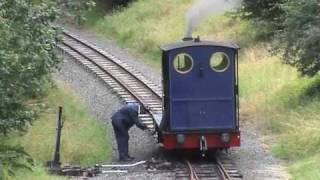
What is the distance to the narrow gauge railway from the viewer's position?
15820mm

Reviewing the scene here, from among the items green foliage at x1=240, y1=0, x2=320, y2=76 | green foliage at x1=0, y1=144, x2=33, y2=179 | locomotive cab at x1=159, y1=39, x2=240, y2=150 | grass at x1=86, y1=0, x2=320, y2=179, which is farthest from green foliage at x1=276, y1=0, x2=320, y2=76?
green foliage at x1=0, y1=144, x2=33, y2=179

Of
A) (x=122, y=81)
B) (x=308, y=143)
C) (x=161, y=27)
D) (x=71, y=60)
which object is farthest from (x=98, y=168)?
(x=161, y=27)

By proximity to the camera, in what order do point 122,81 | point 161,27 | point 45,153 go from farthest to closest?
point 161,27, point 122,81, point 45,153

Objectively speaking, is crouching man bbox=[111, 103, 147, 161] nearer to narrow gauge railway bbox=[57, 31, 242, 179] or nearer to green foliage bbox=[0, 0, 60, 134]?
narrow gauge railway bbox=[57, 31, 242, 179]

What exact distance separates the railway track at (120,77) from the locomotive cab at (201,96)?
1.51 m

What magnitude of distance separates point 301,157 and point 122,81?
11.1 m

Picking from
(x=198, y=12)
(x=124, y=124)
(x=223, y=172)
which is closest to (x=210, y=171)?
(x=223, y=172)

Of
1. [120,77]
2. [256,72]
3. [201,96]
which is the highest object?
[256,72]

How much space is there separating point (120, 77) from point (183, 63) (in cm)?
1090

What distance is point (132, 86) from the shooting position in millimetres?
25906

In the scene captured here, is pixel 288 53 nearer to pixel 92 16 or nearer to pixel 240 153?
pixel 240 153

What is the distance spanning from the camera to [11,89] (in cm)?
1412

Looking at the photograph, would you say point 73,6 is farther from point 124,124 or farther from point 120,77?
point 124,124

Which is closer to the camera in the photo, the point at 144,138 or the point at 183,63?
the point at 183,63
